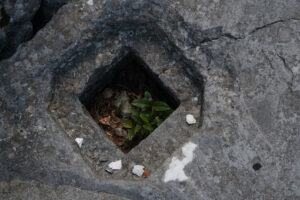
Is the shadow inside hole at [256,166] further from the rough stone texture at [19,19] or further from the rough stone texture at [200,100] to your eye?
the rough stone texture at [19,19]

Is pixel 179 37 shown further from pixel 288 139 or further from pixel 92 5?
pixel 288 139

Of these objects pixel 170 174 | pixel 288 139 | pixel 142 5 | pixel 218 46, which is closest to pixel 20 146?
pixel 170 174

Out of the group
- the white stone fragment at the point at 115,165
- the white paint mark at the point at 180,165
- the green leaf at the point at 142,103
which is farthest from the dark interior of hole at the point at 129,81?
the white stone fragment at the point at 115,165

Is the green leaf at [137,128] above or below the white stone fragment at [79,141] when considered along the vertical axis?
below

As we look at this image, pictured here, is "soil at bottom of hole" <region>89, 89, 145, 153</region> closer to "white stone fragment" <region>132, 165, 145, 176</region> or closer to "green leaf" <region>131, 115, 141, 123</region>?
"green leaf" <region>131, 115, 141, 123</region>

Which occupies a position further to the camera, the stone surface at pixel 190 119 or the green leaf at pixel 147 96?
the green leaf at pixel 147 96

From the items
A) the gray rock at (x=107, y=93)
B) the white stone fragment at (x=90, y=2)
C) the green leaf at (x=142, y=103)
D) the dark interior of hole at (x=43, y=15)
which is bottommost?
the gray rock at (x=107, y=93)

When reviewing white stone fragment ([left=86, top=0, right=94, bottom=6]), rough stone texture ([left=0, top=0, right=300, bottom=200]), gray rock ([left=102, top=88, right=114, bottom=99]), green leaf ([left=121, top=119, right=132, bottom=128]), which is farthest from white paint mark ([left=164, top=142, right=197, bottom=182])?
white stone fragment ([left=86, top=0, right=94, bottom=6])

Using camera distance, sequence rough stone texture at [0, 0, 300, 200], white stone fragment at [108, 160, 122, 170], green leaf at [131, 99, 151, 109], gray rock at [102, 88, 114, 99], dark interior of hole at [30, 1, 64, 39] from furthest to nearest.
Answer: gray rock at [102, 88, 114, 99] → green leaf at [131, 99, 151, 109] → dark interior of hole at [30, 1, 64, 39] → white stone fragment at [108, 160, 122, 170] → rough stone texture at [0, 0, 300, 200]

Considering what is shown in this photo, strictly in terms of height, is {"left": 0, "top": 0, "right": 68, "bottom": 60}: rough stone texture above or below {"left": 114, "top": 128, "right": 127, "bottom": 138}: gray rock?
above
